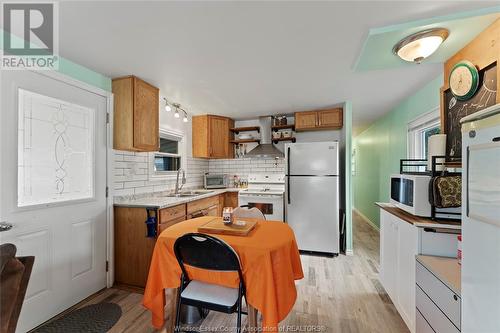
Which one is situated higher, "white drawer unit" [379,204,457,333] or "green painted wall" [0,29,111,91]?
"green painted wall" [0,29,111,91]

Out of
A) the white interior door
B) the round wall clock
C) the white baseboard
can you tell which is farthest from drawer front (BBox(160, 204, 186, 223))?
the white baseboard

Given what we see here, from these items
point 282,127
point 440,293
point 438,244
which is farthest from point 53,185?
point 282,127

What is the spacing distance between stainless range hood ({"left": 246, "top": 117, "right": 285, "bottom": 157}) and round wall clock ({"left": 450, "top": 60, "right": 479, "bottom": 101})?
2373 mm

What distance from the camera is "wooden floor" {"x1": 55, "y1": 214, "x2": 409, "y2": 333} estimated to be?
173cm

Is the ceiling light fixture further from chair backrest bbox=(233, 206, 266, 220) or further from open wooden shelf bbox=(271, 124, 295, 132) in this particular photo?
open wooden shelf bbox=(271, 124, 295, 132)

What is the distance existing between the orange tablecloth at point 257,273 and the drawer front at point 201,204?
1164 millimetres

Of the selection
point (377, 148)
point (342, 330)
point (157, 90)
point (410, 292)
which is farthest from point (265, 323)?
point (377, 148)

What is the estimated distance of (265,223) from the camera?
5.98 ft

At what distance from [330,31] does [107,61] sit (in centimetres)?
200

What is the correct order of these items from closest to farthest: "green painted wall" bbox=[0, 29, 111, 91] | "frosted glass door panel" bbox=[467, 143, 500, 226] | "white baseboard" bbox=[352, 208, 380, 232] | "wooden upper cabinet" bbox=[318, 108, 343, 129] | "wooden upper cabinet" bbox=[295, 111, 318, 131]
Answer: "frosted glass door panel" bbox=[467, 143, 500, 226] < "green painted wall" bbox=[0, 29, 111, 91] < "wooden upper cabinet" bbox=[318, 108, 343, 129] < "wooden upper cabinet" bbox=[295, 111, 318, 131] < "white baseboard" bbox=[352, 208, 380, 232]

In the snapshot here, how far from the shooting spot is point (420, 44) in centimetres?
153

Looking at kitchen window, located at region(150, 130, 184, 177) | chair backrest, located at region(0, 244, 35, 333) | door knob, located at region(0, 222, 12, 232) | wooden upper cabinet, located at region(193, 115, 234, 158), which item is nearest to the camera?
chair backrest, located at region(0, 244, 35, 333)

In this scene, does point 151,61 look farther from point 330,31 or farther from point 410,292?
point 410,292

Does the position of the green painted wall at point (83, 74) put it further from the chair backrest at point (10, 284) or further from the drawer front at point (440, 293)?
the drawer front at point (440, 293)
